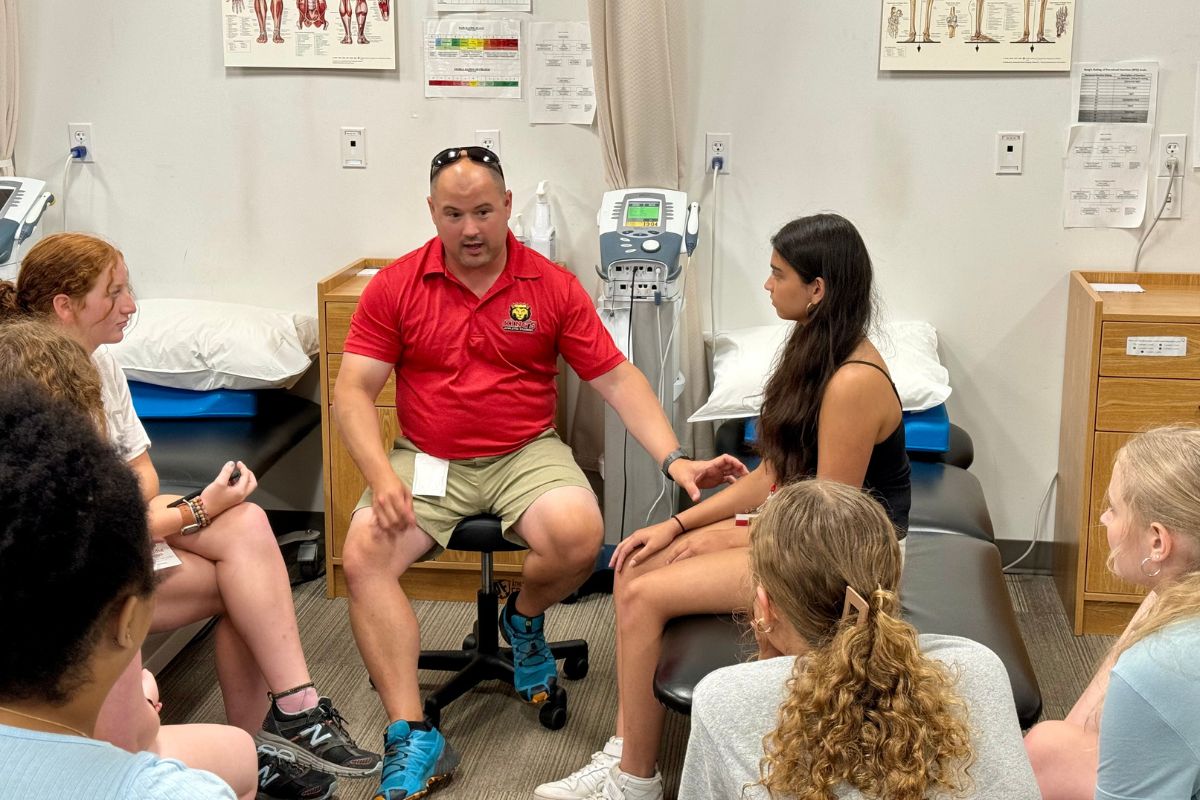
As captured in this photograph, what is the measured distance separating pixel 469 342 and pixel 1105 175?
5.91 feet

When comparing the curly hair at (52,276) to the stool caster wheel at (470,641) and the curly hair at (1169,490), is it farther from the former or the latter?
the curly hair at (1169,490)

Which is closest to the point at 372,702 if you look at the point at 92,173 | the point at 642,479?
the point at 642,479

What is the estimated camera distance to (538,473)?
106 inches

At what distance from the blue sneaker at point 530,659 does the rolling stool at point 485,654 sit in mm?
30

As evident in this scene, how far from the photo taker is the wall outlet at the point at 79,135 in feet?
12.1

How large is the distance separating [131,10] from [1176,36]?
2.82 meters

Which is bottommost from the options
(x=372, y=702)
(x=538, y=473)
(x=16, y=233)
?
(x=372, y=702)

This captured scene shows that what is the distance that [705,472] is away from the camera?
2543mm

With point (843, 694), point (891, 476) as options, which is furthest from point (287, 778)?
point (843, 694)

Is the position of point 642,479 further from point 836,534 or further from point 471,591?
point 836,534

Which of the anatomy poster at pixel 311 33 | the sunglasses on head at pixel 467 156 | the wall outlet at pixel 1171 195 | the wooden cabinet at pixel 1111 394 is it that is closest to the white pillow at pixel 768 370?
the wooden cabinet at pixel 1111 394

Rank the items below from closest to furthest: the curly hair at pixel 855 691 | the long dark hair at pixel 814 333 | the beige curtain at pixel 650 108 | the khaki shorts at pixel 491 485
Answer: the curly hair at pixel 855 691, the long dark hair at pixel 814 333, the khaki shorts at pixel 491 485, the beige curtain at pixel 650 108

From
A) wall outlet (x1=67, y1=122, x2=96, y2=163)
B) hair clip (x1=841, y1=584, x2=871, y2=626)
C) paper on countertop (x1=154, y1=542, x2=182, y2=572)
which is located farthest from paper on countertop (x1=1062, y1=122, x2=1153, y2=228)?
wall outlet (x1=67, y1=122, x2=96, y2=163)

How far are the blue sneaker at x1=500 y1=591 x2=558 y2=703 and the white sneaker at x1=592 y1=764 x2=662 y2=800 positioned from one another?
1.51 feet
